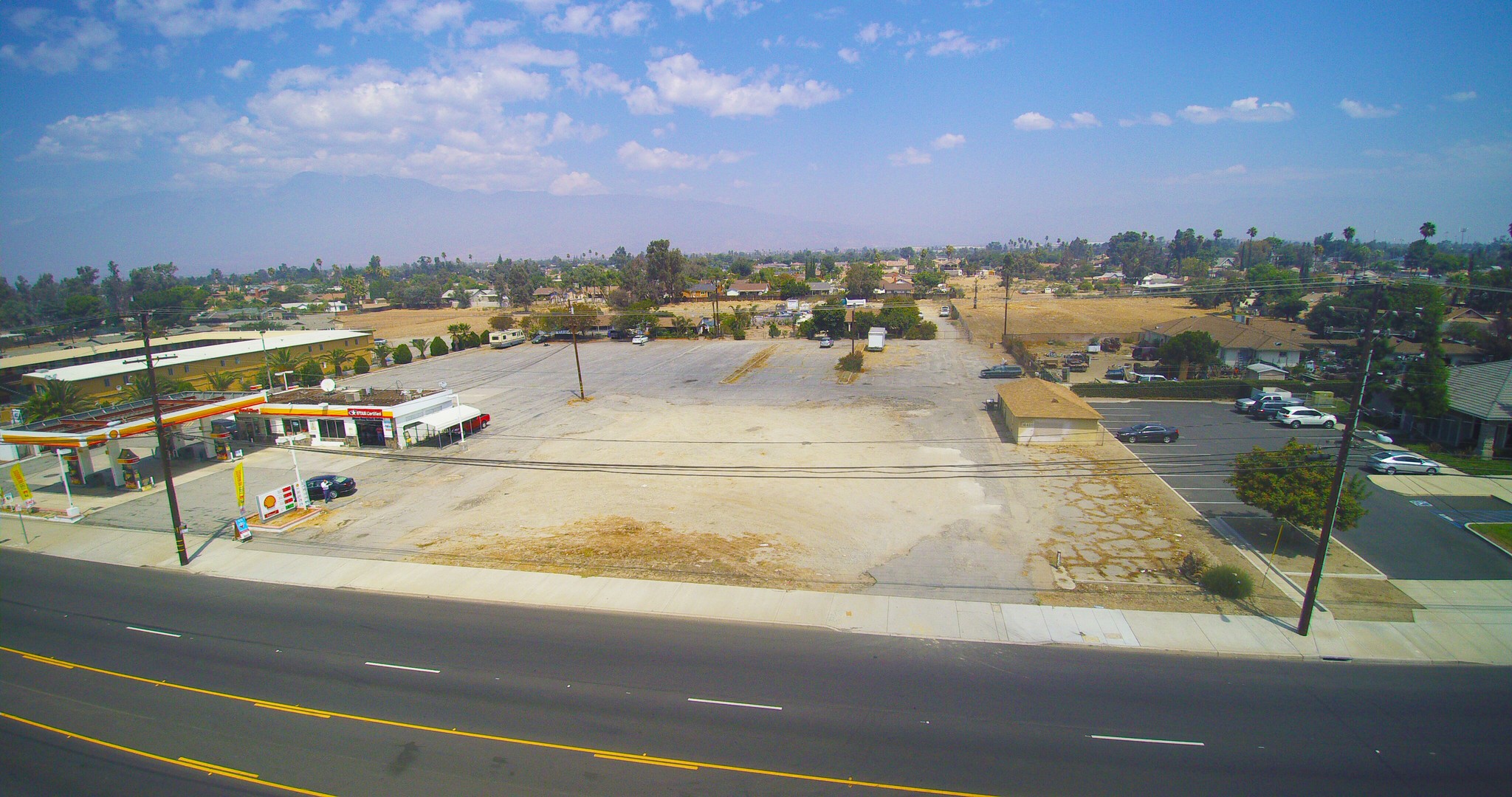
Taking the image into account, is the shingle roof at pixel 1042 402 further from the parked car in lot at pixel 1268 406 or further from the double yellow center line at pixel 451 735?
the double yellow center line at pixel 451 735

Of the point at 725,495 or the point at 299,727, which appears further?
the point at 725,495

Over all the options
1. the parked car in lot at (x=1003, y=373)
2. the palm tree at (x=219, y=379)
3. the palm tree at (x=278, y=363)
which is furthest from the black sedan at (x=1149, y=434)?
the palm tree at (x=278, y=363)

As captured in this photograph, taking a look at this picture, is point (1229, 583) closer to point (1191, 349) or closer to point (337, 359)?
point (1191, 349)

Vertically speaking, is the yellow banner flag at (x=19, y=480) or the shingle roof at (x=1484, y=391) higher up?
the shingle roof at (x=1484, y=391)

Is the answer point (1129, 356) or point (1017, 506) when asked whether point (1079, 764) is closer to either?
point (1017, 506)

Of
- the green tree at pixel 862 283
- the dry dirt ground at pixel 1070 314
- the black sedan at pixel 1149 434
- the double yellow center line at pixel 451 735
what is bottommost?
the double yellow center line at pixel 451 735

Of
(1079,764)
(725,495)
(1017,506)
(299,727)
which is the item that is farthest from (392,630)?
(1017,506)
